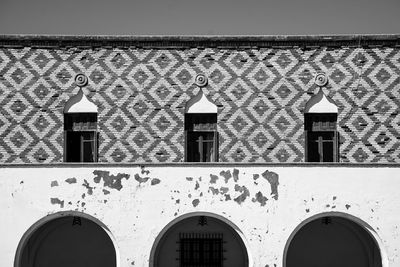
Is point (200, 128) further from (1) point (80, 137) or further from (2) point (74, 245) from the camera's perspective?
(2) point (74, 245)

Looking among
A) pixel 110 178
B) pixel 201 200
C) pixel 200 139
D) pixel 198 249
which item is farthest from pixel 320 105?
pixel 110 178

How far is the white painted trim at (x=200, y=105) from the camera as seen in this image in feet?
55.3

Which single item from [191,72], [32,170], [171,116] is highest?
[191,72]

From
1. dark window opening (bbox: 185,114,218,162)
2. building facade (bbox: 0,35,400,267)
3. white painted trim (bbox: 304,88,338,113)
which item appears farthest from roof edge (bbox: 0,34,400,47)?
dark window opening (bbox: 185,114,218,162)

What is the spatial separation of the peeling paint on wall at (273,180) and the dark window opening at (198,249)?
2607 mm

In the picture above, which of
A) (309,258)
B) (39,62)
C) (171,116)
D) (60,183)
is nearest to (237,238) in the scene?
(309,258)

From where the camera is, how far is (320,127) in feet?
55.4

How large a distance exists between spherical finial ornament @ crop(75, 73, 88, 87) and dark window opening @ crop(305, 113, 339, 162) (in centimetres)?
550

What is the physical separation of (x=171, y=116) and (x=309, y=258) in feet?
17.2

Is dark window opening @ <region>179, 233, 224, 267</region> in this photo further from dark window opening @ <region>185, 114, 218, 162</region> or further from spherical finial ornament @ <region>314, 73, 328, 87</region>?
spherical finial ornament @ <region>314, 73, 328, 87</region>

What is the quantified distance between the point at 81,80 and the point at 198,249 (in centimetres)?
529

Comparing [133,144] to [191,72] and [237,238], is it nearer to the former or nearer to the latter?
[191,72]

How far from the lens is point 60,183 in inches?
637

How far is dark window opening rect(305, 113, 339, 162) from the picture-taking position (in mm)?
16859
